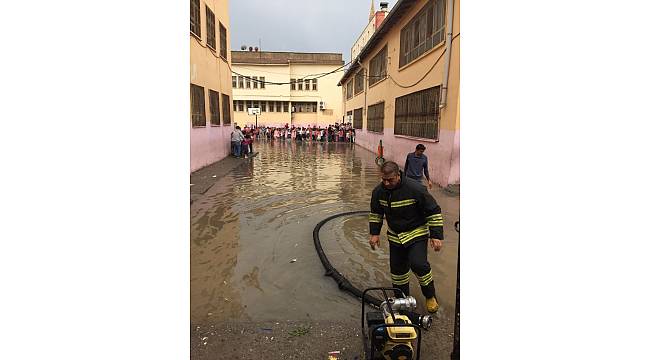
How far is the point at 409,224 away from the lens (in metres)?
3.52

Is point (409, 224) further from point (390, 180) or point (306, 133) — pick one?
point (306, 133)

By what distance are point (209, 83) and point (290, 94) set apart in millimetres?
27044

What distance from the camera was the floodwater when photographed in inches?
Result: 149

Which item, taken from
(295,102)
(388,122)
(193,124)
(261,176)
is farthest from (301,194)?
(295,102)

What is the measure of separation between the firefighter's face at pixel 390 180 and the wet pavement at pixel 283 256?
1.30 meters

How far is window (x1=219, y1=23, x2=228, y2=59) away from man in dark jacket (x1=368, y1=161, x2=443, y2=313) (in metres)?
14.0

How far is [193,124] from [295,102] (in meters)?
29.7

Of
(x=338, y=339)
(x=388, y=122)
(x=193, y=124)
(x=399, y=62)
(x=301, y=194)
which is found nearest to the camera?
(x=338, y=339)

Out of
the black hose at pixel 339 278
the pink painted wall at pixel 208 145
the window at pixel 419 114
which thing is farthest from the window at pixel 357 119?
the black hose at pixel 339 278

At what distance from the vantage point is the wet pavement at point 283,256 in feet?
12.3

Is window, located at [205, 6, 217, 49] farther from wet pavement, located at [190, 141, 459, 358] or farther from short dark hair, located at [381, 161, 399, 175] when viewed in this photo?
short dark hair, located at [381, 161, 399, 175]

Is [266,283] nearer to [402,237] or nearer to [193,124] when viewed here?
[402,237]

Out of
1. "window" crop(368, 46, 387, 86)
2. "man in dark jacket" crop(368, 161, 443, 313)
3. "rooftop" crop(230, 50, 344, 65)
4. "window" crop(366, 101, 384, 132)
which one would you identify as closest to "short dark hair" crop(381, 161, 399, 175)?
"man in dark jacket" crop(368, 161, 443, 313)

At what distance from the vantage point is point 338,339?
316cm
